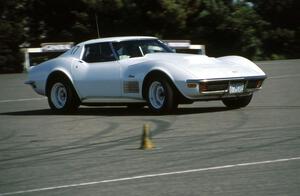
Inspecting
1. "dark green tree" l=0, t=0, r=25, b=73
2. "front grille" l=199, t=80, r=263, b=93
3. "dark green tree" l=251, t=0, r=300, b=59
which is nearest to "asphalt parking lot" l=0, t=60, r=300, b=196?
"front grille" l=199, t=80, r=263, b=93

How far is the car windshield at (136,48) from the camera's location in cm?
1309

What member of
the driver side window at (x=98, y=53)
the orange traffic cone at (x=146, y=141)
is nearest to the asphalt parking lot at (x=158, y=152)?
the orange traffic cone at (x=146, y=141)

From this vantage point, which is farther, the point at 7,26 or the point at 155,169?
the point at 7,26

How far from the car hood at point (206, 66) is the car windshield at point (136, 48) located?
11.3 inches

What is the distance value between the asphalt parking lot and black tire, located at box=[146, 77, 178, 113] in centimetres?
21

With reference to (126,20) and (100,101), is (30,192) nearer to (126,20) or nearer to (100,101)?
(100,101)

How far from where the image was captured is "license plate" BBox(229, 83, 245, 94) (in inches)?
476

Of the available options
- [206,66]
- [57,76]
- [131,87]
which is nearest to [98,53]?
[57,76]

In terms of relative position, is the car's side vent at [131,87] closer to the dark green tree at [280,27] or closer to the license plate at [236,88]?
the license plate at [236,88]

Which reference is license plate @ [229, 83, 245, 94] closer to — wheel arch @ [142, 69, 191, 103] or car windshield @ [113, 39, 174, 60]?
wheel arch @ [142, 69, 191, 103]

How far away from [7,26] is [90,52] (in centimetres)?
1810

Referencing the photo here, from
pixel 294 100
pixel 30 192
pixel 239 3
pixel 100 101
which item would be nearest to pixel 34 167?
pixel 30 192

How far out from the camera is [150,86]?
1236 cm

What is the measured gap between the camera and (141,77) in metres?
12.5
